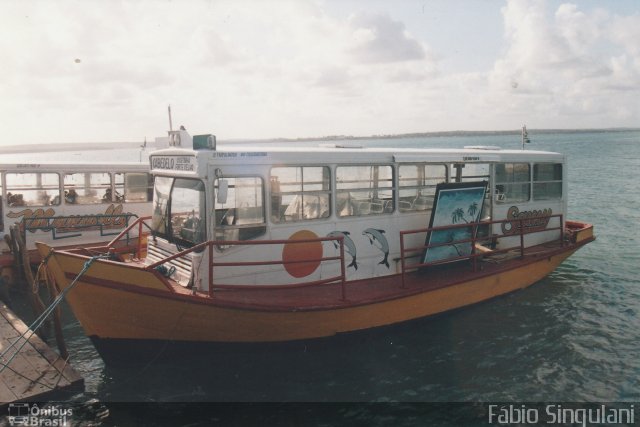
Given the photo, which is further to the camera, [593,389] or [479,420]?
[593,389]

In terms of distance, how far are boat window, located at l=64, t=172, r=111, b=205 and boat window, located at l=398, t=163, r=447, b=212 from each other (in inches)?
408

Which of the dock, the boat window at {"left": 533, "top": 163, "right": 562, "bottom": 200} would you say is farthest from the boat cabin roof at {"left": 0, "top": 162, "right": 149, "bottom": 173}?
A: the boat window at {"left": 533, "top": 163, "right": 562, "bottom": 200}

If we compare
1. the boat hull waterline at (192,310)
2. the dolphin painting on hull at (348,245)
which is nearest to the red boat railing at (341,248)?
the dolphin painting on hull at (348,245)

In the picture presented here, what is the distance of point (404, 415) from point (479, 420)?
1135 mm

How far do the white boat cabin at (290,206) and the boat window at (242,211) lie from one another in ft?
0.05

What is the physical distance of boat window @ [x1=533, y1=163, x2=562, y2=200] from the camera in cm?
1252

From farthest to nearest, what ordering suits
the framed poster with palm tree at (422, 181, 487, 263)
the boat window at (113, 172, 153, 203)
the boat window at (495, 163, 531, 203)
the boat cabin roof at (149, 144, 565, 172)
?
the boat window at (113, 172, 153, 203)
the boat window at (495, 163, 531, 203)
the framed poster with palm tree at (422, 181, 487, 263)
the boat cabin roof at (149, 144, 565, 172)

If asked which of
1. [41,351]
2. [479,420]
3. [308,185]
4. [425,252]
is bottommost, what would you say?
[479,420]

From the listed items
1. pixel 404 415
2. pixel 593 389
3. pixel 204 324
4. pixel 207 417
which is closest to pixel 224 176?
pixel 204 324

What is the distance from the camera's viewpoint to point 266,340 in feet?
25.9

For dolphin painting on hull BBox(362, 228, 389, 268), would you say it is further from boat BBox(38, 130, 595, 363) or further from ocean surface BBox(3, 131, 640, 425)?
ocean surface BBox(3, 131, 640, 425)

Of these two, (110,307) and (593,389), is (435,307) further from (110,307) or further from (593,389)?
(110,307)

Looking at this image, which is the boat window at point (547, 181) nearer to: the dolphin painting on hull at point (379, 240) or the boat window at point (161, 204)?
the dolphin painting on hull at point (379, 240)
